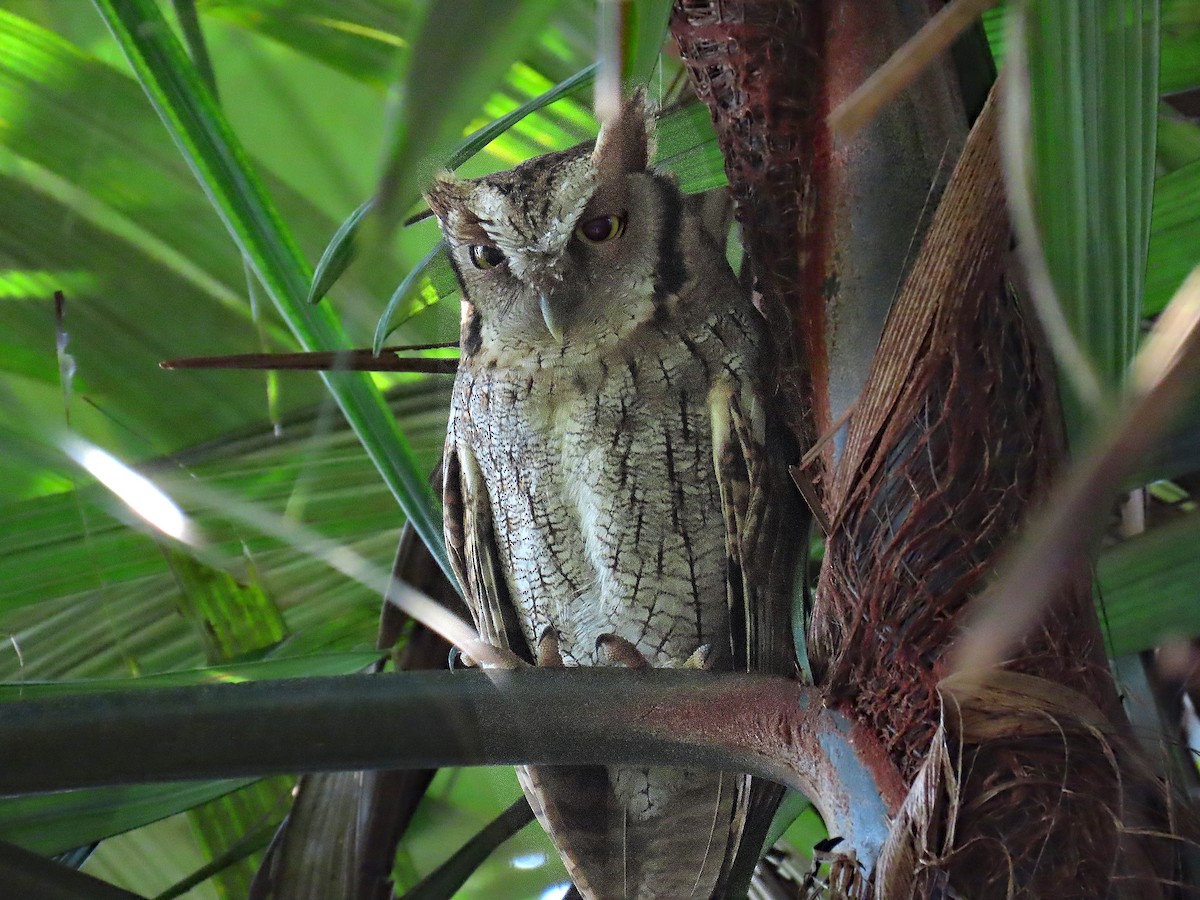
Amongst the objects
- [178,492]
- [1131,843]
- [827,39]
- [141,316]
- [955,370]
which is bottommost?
[1131,843]

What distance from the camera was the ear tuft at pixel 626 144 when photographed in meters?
1.07

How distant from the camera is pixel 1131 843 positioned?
2.13 ft

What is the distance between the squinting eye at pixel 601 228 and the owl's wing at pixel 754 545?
0.20 m

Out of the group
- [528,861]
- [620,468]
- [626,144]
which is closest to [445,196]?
[626,144]

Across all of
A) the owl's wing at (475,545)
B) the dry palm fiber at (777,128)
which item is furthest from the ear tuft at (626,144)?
the owl's wing at (475,545)

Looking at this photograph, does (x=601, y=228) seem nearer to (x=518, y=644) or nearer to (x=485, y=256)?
(x=485, y=256)

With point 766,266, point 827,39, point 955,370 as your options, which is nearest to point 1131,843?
point 955,370

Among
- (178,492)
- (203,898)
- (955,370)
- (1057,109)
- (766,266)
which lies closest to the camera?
(1057,109)

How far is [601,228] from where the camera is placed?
1.21 m

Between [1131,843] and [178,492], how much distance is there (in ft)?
3.26

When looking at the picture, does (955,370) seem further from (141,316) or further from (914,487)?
(141,316)

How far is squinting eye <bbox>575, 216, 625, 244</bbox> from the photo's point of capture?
1204 millimetres

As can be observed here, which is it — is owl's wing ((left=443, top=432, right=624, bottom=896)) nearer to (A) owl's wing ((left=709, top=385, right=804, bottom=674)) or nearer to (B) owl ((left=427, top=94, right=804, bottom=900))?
(B) owl ((left=427, top=94, right=804, bottom=900))

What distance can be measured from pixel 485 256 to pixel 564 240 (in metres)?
0.10
